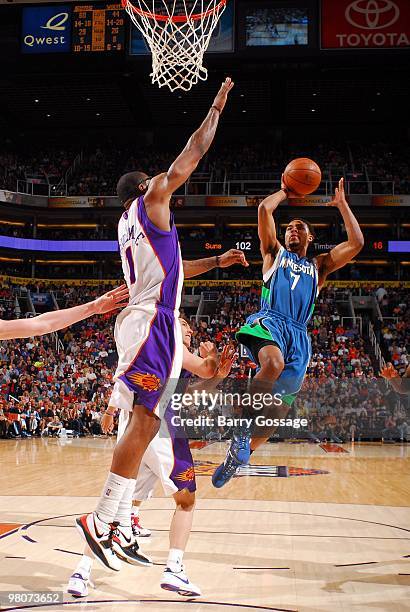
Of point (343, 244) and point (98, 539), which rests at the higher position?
point (343, 244)

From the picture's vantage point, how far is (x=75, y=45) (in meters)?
22.0

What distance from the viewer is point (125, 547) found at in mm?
4723

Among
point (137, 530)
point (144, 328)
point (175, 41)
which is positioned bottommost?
point (137, 530)

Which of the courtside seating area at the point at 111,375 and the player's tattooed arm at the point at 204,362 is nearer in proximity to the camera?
the player's tattooed arm at the point at 204,362

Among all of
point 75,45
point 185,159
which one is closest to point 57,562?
point 185,159

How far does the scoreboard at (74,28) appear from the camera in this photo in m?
21.7

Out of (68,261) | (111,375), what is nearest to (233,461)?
(111,375)

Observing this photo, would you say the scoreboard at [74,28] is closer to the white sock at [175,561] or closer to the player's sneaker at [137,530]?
the player's sneaker at [137,530]

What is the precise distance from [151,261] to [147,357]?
60 centimetres

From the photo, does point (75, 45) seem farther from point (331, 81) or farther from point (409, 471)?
point (409, 471)

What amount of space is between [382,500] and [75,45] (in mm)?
18045

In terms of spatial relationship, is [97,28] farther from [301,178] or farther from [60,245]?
[301,178]

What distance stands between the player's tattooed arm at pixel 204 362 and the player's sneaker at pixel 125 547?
1284mm

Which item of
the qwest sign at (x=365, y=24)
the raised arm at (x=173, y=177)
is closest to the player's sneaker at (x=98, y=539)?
the raised arm at (x=173, y=177)
